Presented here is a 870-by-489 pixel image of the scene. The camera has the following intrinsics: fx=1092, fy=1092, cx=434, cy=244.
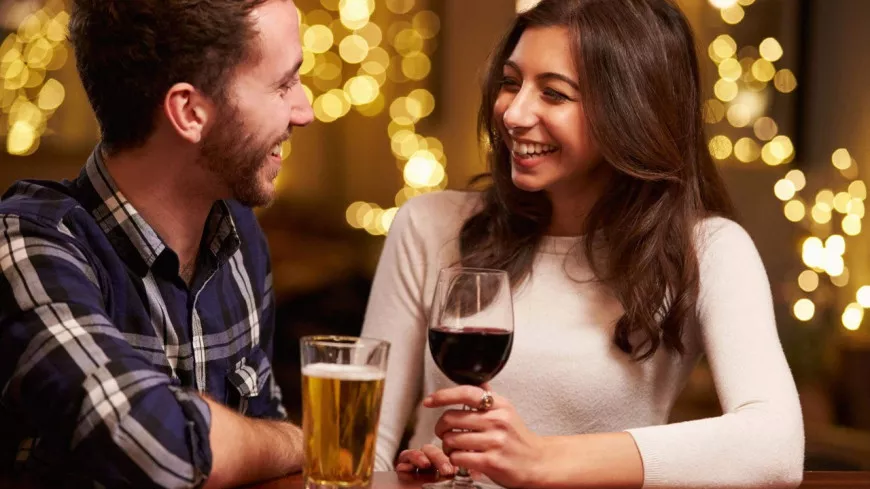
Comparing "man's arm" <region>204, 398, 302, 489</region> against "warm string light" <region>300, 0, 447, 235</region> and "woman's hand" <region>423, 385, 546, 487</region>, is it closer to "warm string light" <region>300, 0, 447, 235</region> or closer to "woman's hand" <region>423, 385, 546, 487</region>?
"woman's hand" <region>423, 385, 546, 487</region>

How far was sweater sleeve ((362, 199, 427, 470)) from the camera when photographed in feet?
6.44

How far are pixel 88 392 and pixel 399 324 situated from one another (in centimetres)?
79

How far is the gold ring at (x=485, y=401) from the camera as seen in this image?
1382mm

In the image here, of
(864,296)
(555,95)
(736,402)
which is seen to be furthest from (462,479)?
(864,296)

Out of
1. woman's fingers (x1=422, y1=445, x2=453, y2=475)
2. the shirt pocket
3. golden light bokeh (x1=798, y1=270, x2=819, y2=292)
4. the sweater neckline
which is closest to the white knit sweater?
the sweater neckline

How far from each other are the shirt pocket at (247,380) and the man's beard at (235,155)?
0.91ft

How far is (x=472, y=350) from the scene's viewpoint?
1367mm

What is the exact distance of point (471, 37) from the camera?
16.3 feet

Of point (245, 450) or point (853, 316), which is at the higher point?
point (245, 450)

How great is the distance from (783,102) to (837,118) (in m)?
0.25

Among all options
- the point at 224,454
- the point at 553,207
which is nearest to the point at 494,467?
the point at 224,454

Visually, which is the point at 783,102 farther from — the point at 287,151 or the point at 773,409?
the point at 773,409

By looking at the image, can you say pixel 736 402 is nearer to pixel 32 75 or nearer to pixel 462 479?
pixel 462 479

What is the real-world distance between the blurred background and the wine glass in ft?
8.01
